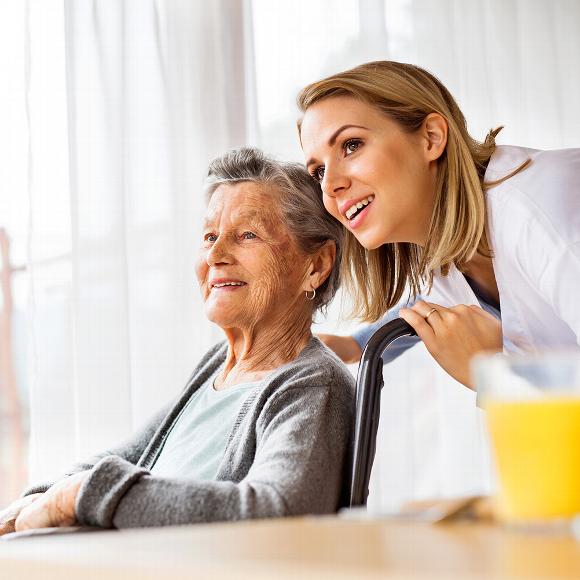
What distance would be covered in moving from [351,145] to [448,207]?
0.70ft

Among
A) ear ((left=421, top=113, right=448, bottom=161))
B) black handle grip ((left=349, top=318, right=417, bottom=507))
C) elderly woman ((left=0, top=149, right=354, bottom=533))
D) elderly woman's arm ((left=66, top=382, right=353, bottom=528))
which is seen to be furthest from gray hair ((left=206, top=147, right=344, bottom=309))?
elderly woman's arm ((left=66, top=382, right=353, bottom=528))

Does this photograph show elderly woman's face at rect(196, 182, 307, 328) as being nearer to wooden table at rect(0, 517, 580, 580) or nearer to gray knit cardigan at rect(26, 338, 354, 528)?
gray knit cardigan at rect(26, 338, 354, 528)

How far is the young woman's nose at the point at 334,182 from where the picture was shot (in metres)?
1.54

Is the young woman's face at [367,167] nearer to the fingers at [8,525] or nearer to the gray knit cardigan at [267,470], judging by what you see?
the gray knit cardigan at [267,470]

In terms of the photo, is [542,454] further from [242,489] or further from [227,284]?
[227,284]

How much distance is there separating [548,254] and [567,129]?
5.83ft

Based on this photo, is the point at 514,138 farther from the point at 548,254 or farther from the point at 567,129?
the point at 548,254

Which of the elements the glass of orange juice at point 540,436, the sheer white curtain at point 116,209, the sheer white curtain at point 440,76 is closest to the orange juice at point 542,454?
the glass of orange juice at point 540,436

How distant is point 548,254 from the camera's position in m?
1.35

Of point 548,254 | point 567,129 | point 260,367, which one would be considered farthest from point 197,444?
point 567,129

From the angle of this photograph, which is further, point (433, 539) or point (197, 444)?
point (197, 444)

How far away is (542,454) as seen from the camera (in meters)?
0.50

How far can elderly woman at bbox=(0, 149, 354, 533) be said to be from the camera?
110 cm

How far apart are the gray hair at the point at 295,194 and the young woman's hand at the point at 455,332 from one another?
265 mm
